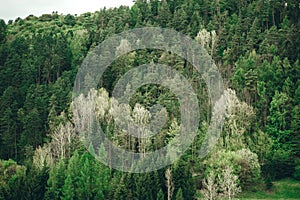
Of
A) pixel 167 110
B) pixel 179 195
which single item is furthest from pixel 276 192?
pixel 167 110

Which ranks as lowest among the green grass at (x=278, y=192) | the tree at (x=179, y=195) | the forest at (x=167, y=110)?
the tree at (x=179, y=195)

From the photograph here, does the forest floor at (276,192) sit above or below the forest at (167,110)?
below

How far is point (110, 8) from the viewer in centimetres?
12400

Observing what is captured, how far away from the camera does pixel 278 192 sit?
2470 inches

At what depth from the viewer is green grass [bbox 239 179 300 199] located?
2431 inches

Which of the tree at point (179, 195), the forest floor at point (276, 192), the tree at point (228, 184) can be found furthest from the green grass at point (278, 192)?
the tree at point (179, 195)

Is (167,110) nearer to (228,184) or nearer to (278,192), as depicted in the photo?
(278,192)

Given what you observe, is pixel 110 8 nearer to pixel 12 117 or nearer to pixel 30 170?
pixel 12 117

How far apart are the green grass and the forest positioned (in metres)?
0.27

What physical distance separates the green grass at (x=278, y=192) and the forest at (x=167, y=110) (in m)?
0.27

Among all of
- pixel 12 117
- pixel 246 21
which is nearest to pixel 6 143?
pixel 12 117

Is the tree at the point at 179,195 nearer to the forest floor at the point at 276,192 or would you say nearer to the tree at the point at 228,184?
the tree at the point at 228,184

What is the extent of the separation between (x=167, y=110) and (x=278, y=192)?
20323 mm

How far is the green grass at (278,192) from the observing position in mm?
61750
